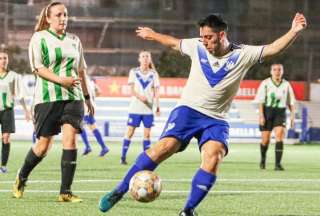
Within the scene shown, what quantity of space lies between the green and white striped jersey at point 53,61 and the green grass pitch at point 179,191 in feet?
3.98

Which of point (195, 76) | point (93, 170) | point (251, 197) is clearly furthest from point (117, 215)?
point (93, 170)

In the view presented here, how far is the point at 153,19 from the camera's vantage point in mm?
48844

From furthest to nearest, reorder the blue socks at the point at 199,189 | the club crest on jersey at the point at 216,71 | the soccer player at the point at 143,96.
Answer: the soccer player at the point at 143,96
the club crest on jersey at the point at 216,71
the blue socks at the point at 199,189

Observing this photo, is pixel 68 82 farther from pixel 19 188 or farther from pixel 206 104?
pixel 206 104

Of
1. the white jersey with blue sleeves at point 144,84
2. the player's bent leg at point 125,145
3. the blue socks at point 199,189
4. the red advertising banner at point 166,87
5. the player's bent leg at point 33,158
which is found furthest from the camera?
the red advertising banner at point 166,87

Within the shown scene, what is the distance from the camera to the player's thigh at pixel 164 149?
890 centimetres

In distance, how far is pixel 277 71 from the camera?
63.6 ft

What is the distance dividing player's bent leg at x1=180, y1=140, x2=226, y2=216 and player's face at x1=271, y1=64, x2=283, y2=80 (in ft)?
34.7

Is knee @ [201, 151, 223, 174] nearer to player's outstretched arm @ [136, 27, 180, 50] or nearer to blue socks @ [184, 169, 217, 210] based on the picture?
blue socks @ [184, 169, 217, 210]

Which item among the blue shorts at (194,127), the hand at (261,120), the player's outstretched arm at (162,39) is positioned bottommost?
the hand at (261,120)

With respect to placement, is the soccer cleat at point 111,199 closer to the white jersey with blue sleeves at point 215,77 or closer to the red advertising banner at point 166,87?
the white jersey with blue sleeves at point 215,77

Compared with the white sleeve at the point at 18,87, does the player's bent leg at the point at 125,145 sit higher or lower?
lower

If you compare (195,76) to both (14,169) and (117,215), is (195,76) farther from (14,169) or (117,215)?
(14,169)

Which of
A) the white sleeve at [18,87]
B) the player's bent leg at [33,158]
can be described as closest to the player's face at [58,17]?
the player's bent leg at [33,158]
